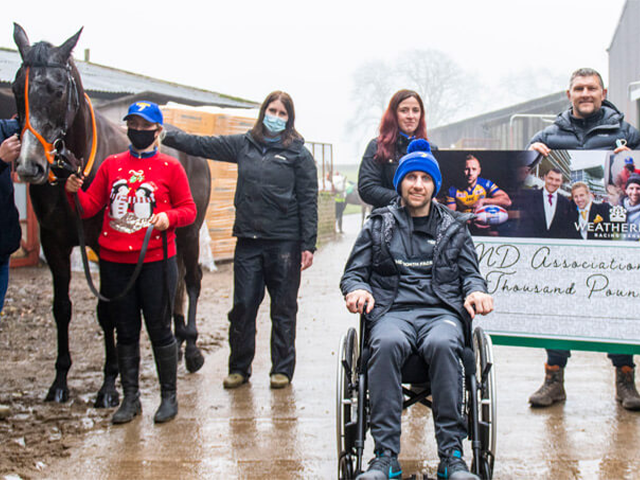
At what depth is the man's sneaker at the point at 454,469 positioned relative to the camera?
8.67ft

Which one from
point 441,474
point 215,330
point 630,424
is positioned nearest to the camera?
point 441,474

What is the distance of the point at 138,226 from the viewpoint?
399cm

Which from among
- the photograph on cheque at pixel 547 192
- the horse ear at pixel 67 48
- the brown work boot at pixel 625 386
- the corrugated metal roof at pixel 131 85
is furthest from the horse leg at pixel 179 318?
the corrugated metal roof at pixel 131 85

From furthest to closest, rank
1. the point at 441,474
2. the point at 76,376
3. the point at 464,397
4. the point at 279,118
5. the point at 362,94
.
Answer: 1. the point at 362,94
2. the point at 76,376
3. the point at 279,118
4. the point at 464,397
5. the point at 441,474

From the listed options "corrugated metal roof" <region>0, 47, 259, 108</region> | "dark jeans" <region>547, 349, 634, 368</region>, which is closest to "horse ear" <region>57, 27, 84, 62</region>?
"dark jeans" <region>547, 349, 634, 368</region>

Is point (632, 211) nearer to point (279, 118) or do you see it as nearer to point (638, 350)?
point (638, 350)

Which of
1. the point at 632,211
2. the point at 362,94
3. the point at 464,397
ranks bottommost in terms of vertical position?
the point at 464,397

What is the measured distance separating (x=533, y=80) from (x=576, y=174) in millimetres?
77111

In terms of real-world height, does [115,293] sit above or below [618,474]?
above

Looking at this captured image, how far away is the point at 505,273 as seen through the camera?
442 centimetres

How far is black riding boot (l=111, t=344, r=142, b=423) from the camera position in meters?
4.21

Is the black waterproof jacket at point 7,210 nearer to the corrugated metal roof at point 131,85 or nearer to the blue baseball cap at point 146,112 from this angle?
the blue baseball cap at point 146,112

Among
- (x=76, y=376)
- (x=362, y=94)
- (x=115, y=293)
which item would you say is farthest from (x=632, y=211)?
(x=362, y=94)

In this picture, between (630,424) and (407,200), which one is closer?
(407,200)
